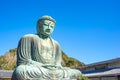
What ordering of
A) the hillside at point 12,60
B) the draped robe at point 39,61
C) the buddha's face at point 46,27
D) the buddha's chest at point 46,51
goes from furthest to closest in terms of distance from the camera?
1. the hillside at point 12,60
2. the buddha's face at point 46,27
3. the buddha's chest at point 46,51
4. the draped robe at point 39,61

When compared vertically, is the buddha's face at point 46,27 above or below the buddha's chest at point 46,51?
above

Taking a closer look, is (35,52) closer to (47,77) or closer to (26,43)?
(26,43)

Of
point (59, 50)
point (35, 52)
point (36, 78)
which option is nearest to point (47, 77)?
point (36, 78)

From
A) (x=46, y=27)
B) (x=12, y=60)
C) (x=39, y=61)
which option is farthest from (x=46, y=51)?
(x=12, y=60)

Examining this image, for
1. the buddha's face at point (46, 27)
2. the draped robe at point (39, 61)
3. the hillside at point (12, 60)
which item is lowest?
the draped robe at point (39, 61)

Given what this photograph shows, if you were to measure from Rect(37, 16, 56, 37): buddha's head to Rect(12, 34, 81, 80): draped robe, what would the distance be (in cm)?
18

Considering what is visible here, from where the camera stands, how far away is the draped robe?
6.25 meters

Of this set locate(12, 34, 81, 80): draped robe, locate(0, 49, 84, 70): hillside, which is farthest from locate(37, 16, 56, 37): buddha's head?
locate(0, 49, 84, 70): hillside

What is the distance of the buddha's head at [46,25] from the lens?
7.11 m

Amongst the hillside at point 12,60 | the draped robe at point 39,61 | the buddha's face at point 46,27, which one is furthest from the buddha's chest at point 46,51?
the hillside at point 12,60

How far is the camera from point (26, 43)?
692 centimetres

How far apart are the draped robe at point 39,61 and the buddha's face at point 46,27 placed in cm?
19

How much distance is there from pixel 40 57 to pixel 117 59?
1347 centimetres

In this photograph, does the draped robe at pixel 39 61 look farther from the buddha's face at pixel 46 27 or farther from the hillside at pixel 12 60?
the hillside at pixel 12 60
